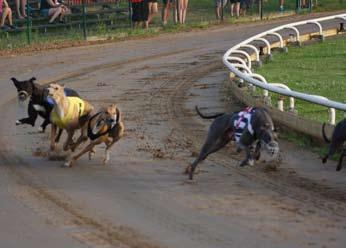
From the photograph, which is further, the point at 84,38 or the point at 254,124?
the point at 84,38

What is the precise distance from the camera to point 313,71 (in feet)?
60.7

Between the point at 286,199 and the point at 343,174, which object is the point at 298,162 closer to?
the point at 343,174

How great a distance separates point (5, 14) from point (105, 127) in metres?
15.0

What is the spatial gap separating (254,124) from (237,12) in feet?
71.0

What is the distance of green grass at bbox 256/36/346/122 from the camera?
46.6 ft

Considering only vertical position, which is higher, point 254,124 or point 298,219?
point 254,124

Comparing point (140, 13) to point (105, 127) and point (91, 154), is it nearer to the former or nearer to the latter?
point (91, 154)

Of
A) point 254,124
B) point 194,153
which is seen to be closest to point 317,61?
point 194,153

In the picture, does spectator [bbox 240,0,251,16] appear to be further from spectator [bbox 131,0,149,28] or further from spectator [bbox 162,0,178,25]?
spectator [bbox 131,0,149,28]

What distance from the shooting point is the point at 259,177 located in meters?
9.59

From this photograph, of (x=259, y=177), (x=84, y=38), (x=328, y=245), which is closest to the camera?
(x=328, y=245)

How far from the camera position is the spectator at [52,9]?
25922mm

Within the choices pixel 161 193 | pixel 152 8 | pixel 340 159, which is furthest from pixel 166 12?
pixel 161 193

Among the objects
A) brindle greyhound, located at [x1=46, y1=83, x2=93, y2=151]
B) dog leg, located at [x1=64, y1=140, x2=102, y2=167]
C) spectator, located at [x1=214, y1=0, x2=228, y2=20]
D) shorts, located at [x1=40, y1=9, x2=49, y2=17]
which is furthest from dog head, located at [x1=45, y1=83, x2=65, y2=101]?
spectator, located at [x1=214, y1=0, x2=228, y2=20]
